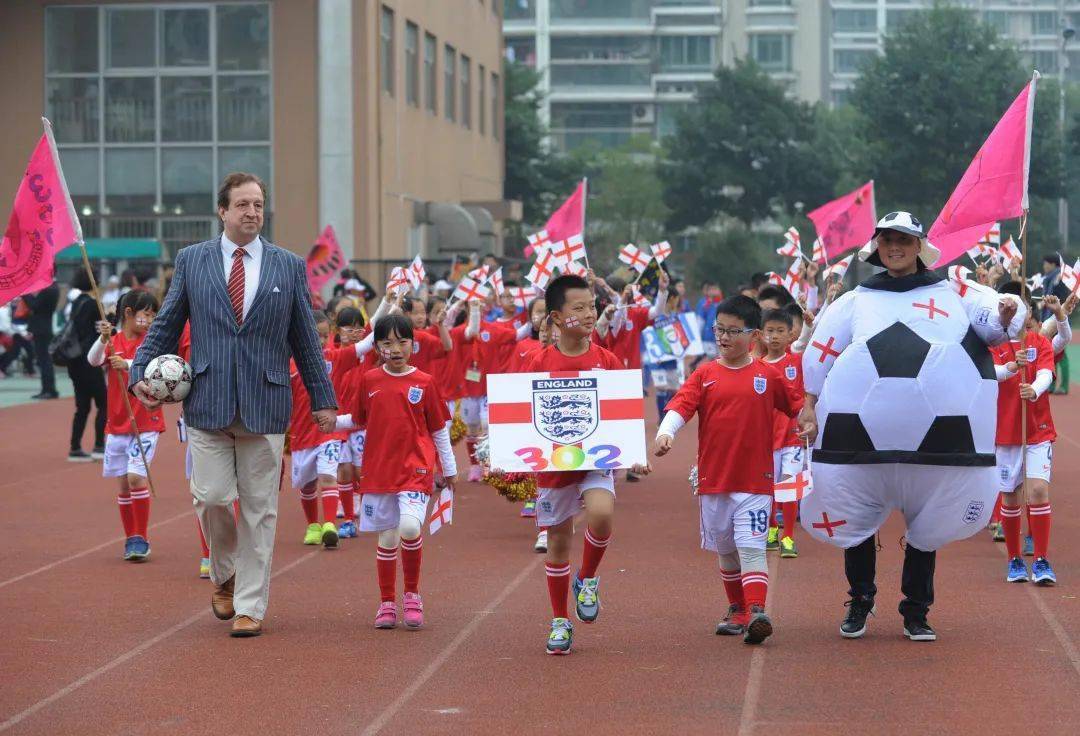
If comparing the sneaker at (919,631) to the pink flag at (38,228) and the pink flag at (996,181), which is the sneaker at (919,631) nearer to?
the pink flag at (996,181)

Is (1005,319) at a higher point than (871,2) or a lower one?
lower

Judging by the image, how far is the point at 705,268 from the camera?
64.9 m

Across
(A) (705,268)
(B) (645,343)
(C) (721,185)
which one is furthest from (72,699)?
(C) (721,185)

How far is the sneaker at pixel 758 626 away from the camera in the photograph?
816 cm

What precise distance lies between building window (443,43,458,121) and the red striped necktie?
3706 centimetres

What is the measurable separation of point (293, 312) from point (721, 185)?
2385 inches

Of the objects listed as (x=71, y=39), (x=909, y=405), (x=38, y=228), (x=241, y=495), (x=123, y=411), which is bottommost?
(x=241, y=495)

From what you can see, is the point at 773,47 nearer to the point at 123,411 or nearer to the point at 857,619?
the point at 123,411

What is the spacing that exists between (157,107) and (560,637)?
103ft

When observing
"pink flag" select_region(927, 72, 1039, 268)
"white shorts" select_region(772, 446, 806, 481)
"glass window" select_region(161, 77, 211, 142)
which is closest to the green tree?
"glass window" select_region(161, 77, 211, 142)

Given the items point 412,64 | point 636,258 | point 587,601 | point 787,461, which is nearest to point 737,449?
point 587,601

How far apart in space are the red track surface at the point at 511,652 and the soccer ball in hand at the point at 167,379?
3.83ft

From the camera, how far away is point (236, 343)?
28.5 feet

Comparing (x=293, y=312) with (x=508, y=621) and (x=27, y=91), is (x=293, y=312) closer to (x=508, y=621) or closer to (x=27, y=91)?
(x=508, y=621)
